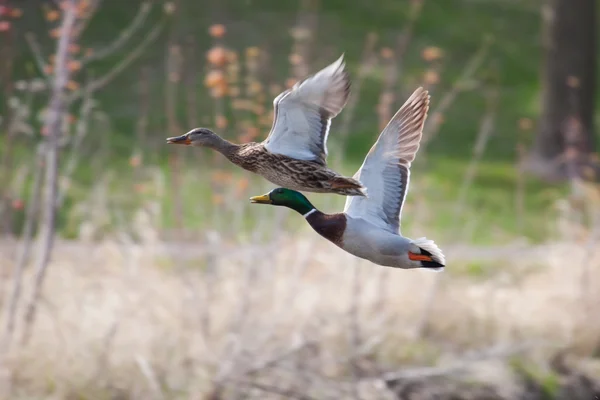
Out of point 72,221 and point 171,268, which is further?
point 72,221

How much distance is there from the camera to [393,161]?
2566mm

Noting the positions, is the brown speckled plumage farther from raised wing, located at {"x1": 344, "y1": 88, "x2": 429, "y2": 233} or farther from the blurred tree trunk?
the blurred tree trunk

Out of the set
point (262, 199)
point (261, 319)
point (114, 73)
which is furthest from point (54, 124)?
point (262, 199)

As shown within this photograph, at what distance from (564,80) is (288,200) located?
965 centimetres

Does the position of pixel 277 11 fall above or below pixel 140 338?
above

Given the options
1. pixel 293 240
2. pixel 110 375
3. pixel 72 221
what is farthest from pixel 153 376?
pixel 72 221

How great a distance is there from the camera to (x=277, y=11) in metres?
15.0

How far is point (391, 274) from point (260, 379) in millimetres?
1454

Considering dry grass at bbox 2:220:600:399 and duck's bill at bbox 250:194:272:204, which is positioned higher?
duck's bill at bbox 250:194:272:204

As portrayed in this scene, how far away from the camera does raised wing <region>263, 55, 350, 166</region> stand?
8.01ft

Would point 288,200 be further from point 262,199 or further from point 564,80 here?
point 564,80

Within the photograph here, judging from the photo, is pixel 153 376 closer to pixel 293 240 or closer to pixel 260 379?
pixel 260 379

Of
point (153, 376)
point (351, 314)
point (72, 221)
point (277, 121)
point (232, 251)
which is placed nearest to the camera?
point (277, 121)

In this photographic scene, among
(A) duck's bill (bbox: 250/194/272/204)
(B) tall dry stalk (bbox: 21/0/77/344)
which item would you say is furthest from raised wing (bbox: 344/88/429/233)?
(B) tall dry stalk (bbox: 21/0/77/344)
